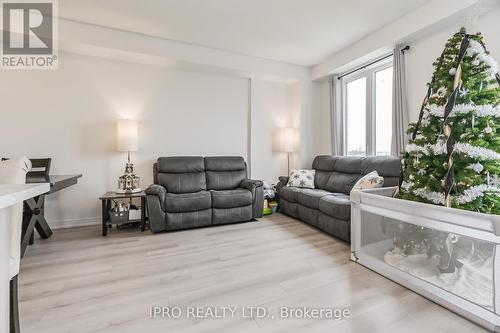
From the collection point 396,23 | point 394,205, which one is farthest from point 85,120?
point 396,23

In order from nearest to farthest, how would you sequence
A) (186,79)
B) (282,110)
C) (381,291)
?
(381,291) < (186,79) < (282,110)

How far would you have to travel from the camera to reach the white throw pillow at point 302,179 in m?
3.92

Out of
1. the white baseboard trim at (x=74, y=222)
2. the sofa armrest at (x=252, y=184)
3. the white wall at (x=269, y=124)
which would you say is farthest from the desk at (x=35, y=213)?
the white wall at (x=269, y=124)

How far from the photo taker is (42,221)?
2.79 m

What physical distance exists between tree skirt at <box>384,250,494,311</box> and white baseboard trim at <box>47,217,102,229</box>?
379 centimetres

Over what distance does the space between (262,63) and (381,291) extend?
369 cm

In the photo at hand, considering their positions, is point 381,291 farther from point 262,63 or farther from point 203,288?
point 262,63

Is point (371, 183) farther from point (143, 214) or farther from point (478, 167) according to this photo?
point (143, 214)

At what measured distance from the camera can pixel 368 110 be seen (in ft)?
12.3

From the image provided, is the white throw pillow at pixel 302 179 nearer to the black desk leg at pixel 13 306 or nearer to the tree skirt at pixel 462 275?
the tree skirt at pixel 462 275

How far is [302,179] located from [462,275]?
97.6 inches

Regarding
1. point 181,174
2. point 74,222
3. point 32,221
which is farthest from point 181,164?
point 32,221

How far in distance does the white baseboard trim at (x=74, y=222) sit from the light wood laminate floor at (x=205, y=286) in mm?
543

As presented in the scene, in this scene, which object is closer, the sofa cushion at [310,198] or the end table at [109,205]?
the end table at [109,205]
